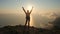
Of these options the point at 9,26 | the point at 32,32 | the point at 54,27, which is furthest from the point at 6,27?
the point at 54,27

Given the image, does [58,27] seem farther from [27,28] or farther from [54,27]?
[27,28]

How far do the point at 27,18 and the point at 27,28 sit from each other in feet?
4.94

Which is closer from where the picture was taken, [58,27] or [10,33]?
[10,33]

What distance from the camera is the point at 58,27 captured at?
2477 centimetres

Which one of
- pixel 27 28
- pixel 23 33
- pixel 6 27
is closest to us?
pixel 23 33

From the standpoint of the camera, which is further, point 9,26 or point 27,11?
point 9,26

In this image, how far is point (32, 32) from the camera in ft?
66.9

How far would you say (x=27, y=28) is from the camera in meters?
21.9

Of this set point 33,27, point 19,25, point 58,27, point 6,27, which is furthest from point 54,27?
point 6,27

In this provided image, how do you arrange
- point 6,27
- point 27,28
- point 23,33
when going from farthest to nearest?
point 6,27 < point 27,28 < point 23,33

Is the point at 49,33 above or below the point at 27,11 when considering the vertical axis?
below

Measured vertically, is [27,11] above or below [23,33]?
above

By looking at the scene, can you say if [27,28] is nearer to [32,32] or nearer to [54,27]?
[32,32]

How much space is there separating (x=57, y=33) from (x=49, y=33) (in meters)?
→ 0.85
